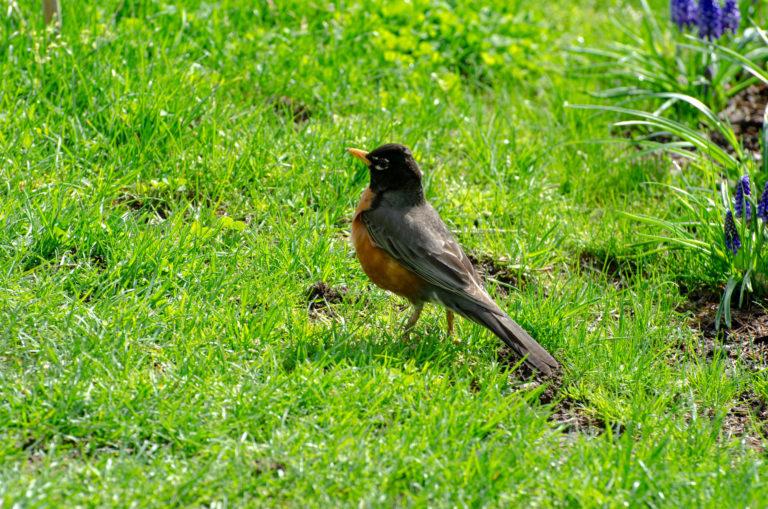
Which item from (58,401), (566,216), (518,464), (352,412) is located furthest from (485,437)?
(566,216)

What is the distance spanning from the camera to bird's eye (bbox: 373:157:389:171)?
453cm

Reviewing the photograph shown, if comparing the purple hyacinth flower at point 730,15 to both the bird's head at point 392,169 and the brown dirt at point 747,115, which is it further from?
the bird's head at point 392,169

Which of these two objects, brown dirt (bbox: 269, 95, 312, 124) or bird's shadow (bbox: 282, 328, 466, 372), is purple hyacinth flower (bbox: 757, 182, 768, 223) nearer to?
bird's shadow (bbox: 282, 328, 466, 372)

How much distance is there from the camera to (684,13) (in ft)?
20.4

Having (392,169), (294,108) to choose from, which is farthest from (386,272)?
(294,108)

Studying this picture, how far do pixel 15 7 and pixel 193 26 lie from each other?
118cm

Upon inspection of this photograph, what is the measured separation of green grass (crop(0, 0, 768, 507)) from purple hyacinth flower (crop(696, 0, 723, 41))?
37.4 inches

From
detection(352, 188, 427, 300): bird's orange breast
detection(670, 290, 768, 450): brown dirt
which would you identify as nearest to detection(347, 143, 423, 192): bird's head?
detection(352, 188, 427, 300): bird's orange breast

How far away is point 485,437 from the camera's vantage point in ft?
11.2

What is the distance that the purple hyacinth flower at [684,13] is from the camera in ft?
20.3

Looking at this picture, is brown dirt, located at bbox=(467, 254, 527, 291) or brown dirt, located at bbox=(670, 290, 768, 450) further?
brown dirt, located at bbox=(467, 254, 527, 291)

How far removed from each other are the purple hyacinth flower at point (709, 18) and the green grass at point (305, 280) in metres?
0.95

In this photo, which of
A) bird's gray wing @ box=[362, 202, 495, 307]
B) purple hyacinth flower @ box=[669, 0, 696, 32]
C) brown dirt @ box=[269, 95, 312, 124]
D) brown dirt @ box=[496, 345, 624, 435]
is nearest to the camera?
brown dirt @ box=[496, 345, 624, 435]

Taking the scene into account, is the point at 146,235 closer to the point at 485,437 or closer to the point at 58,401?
the point at 58,401
